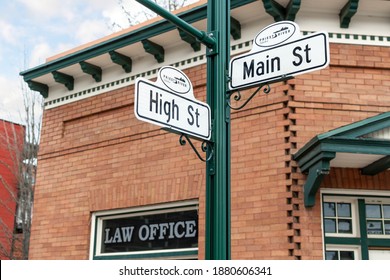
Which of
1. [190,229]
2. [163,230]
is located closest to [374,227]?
[190,229]

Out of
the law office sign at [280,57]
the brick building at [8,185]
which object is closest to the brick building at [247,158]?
the law office sign at [280,57]

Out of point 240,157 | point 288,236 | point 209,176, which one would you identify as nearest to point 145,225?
point 240,157

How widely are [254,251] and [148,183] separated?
2.28 metres

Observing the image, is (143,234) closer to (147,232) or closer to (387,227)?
(147,232)

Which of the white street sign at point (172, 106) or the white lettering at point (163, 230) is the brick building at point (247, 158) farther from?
the white street sign at point (172, 106)

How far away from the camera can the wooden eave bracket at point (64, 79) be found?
10.4m

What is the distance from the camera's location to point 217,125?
5062 mm

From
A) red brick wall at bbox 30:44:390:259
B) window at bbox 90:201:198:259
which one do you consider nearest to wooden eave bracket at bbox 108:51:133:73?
red brick wall at bbox 30:44:390:259

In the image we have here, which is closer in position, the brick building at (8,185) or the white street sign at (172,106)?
Answer: the white street sign at (172,106)

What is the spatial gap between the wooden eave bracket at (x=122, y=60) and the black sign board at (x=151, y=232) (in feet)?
8.47

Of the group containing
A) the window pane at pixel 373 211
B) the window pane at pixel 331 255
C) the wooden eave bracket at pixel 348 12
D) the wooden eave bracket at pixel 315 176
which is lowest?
the window pane at pixel 331 255

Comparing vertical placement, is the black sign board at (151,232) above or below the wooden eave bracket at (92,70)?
below

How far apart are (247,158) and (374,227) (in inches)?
77.4
